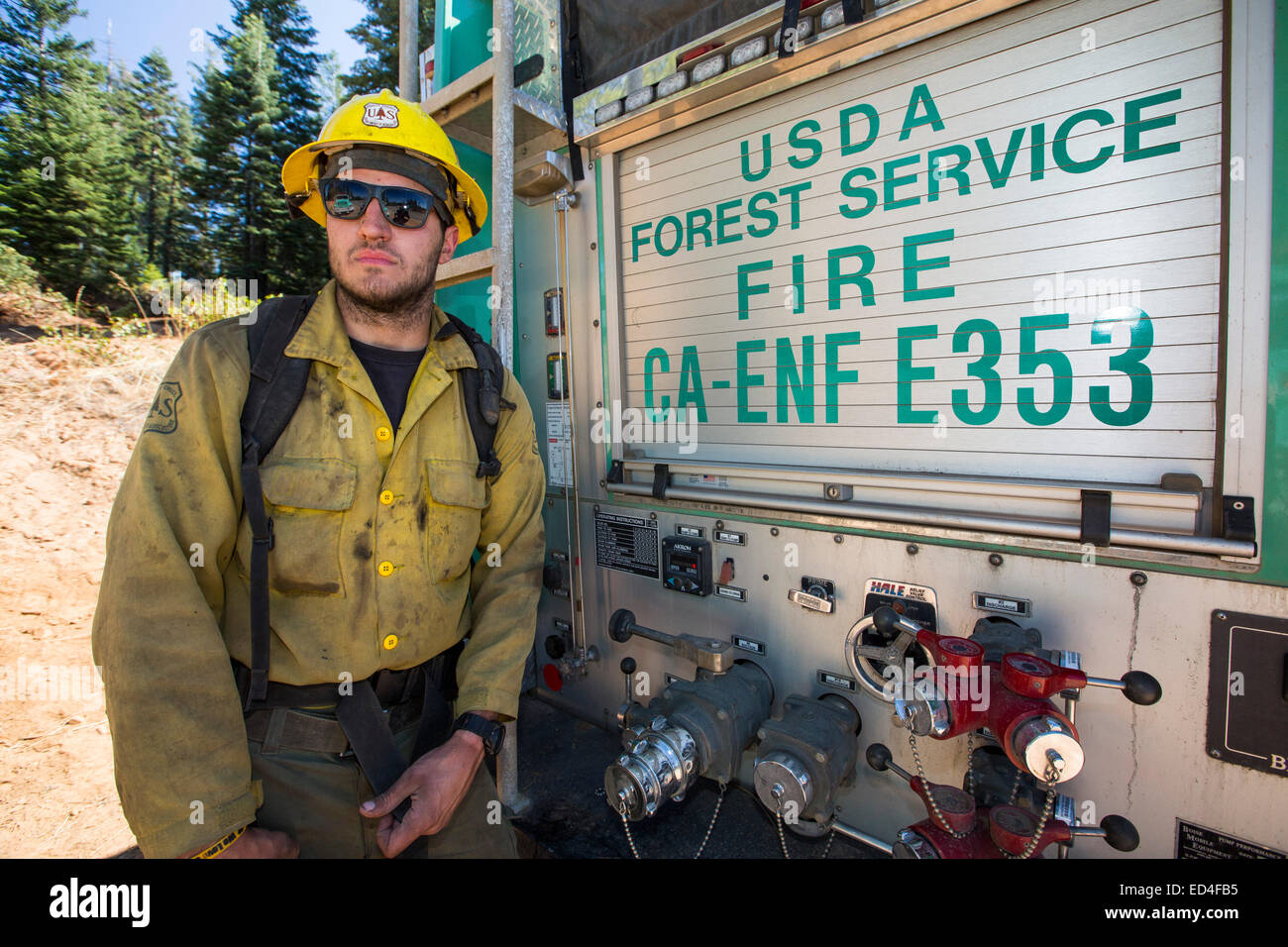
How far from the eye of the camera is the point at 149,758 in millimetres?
1351

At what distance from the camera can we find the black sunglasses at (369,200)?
182 centimetres

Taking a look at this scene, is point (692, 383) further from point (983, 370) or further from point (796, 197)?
point (983, 370)

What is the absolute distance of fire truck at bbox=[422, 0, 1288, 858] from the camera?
154 centimetres

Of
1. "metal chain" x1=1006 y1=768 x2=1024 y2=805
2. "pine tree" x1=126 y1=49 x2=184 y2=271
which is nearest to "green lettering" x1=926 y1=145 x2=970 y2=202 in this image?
"metal chain" x1=1006 y1=768 x2=1024 y2=805

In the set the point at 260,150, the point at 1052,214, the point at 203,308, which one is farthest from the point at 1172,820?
the point at 260,150

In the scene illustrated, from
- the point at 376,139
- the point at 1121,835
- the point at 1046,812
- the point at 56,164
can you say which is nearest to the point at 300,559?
the point at 376,139

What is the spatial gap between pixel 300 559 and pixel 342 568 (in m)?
0.11

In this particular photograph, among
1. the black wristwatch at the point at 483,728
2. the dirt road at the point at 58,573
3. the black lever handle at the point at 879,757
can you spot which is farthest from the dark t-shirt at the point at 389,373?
the dirt road at the point at 58,573

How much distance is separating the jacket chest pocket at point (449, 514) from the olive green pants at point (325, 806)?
61 cm

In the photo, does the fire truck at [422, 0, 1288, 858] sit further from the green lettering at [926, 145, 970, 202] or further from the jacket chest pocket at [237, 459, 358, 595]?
the jacket chest pocket at [237, 459, 358, 595]

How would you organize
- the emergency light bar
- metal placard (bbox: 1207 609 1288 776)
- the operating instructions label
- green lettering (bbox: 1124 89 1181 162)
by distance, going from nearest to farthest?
metal placard (bbox: 1207 609 1288 776) → green lettering (bbox: 1124 89 1181 162) → the emergency light bar → the operating instructions label

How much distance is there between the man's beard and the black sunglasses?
117mm
